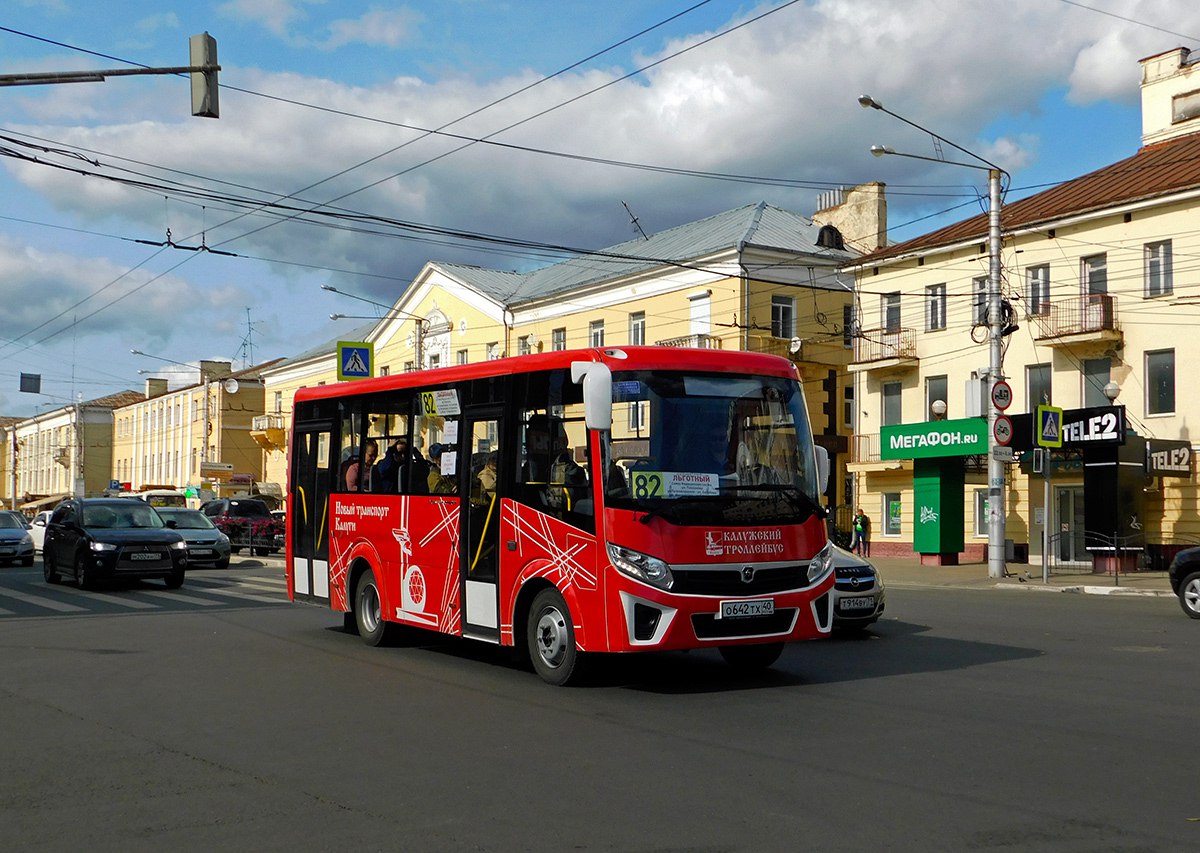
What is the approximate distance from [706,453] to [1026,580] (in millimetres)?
20095

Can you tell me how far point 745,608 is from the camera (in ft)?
34.6

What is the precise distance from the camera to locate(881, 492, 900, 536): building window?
4219cm

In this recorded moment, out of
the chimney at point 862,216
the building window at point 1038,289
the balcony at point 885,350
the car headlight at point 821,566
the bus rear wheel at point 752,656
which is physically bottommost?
the bus rear wheel at point 752,656

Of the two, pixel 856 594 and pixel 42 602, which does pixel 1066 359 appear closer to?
pixel 856 594

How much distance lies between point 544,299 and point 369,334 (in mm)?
18502

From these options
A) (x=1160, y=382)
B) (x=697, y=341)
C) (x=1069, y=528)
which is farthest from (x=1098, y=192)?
(x=697, y=341)

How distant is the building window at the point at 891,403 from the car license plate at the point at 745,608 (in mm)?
32377

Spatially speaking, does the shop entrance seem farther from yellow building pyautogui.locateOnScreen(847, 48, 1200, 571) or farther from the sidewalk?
the sidewalk

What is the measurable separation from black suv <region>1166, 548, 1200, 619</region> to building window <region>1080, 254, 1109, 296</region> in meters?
18.3

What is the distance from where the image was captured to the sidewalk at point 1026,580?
25734 mm

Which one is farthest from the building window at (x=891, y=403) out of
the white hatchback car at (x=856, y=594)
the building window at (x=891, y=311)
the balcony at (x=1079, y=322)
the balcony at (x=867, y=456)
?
the white hatchback car at (x=856, y=594)

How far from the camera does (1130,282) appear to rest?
34.2 metres

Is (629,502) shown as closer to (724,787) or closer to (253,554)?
(724,787)

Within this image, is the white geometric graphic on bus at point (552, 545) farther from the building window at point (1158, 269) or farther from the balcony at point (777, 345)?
the balcony at point (777, 345)
